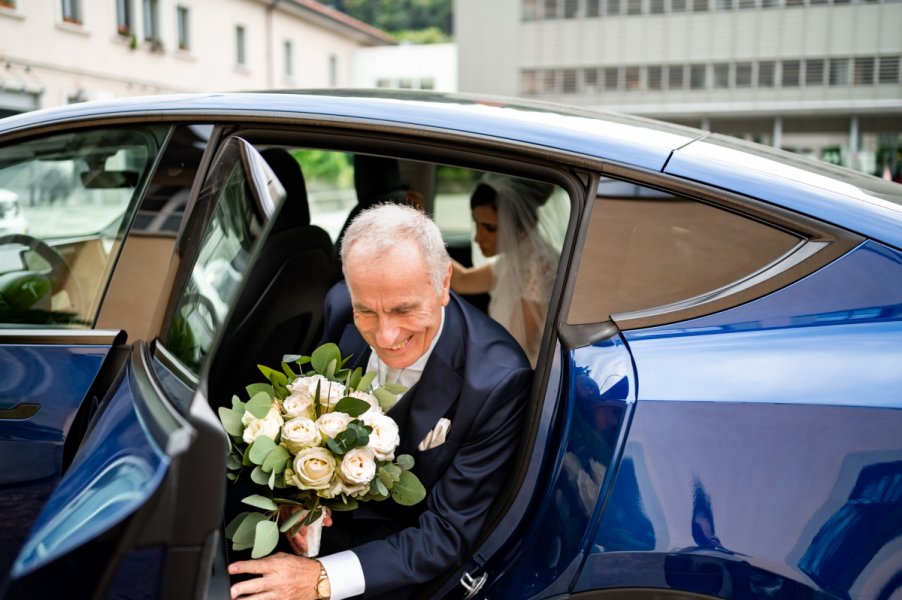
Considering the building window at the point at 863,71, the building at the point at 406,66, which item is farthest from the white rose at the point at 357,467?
the building window at the point at 863,71

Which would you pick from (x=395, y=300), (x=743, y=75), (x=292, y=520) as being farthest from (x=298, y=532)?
(x=743, y=75)

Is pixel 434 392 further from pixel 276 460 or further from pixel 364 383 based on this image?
pixel 276 460

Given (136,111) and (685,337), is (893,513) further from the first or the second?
(136,111)

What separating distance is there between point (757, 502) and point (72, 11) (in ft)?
76.2

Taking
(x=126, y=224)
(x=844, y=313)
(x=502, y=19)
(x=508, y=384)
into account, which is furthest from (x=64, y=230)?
(x=502, y=19)

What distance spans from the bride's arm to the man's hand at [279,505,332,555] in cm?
228

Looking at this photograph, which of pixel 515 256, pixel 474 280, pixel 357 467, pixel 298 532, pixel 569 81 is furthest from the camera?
pixel 569 81

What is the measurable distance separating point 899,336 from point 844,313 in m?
→ 0.09

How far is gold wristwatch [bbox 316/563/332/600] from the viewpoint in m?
1.65

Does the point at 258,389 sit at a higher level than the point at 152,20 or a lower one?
lower

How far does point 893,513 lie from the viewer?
124cm

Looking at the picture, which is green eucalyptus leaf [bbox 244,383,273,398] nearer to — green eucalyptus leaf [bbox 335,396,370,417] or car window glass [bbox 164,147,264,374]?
green eucalyptus leaf [bbox 335,396,370,417]

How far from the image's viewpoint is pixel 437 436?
70.1 inches

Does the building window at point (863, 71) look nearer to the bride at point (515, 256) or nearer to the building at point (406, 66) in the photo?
the building at point (406, 66)
